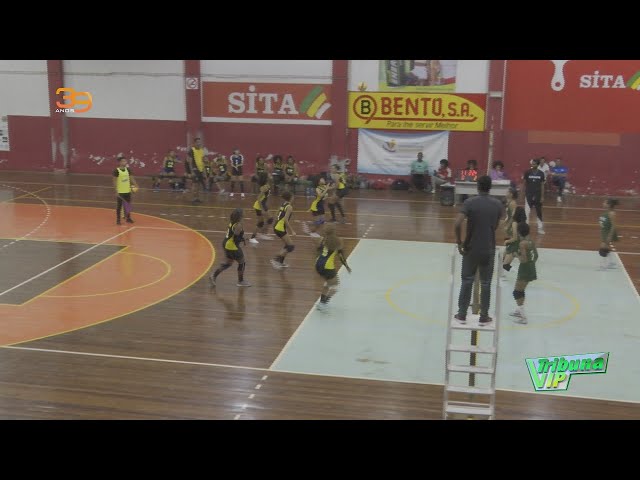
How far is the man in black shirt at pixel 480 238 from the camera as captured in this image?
9.15 meters

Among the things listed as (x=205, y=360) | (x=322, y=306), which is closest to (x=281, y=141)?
(x=322, y=306)

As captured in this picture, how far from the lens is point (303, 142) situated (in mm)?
27359

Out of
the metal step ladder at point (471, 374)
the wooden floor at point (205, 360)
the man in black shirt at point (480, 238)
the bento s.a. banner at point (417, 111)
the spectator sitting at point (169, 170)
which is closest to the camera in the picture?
the metal step ladder at point (471, 374)

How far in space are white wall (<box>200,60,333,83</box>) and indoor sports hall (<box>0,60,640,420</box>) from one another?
0.07m

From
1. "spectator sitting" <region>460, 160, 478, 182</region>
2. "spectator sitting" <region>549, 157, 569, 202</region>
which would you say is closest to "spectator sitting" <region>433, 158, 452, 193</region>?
"spectator sitting" <region>460, 160, 478, 182</region>

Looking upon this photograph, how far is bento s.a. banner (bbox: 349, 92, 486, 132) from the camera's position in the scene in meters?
25.8

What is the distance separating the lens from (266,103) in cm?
2738

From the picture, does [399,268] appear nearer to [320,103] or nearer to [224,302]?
[224,302]

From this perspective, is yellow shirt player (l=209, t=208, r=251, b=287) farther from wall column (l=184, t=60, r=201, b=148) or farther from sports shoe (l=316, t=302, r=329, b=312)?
wall column (l=184, t=60, r=201, b=148)

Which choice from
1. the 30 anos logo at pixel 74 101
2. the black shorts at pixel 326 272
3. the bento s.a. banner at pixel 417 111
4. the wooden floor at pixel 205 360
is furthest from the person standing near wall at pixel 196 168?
the black shorts at pixel 326 272

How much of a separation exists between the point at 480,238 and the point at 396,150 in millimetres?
17658

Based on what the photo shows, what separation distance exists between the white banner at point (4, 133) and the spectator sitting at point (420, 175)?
16257mm

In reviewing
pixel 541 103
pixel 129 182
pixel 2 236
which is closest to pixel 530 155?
pixel 541 103

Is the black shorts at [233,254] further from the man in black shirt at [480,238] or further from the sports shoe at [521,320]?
the man in black shirt at [480,238]
